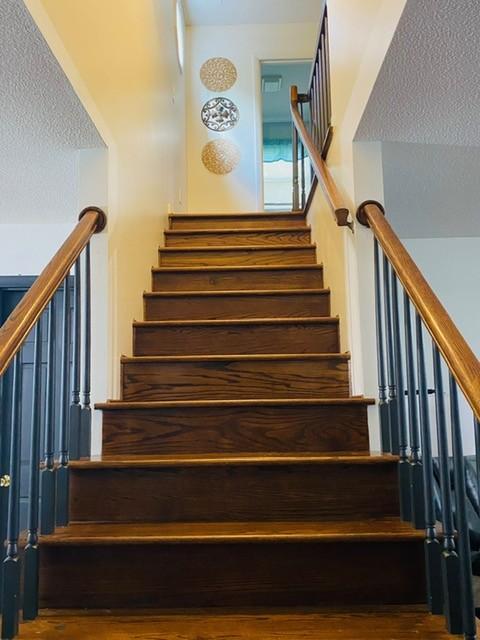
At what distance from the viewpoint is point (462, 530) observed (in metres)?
1.40

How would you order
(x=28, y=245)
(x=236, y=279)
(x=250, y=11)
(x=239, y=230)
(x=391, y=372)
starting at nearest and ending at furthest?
(x=391, y=372), (x=236, y=279), (x=28, y=245), (x=239, y=230), (x=250, y=11)

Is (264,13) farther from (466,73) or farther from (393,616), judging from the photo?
(393,616)

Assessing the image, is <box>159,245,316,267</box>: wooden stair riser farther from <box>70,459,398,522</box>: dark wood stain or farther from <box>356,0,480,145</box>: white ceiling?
<box>70,459,398,522</box>: dark wood stain

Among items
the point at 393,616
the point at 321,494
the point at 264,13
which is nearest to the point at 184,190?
the point at 264,13

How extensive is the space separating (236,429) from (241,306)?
3.18 feet

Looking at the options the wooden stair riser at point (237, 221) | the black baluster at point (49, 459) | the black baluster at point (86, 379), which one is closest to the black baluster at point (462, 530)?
the black baluster at point (49, 459)

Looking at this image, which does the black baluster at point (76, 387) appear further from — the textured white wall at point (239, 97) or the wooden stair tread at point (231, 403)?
the textured white wall at point (239, 97)

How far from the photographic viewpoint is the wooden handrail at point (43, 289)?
1432 mm

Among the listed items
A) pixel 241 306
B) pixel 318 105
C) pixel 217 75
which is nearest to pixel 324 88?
pixel 318 105

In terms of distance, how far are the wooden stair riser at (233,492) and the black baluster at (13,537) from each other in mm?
390

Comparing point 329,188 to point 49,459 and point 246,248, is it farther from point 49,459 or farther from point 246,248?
point 49,459

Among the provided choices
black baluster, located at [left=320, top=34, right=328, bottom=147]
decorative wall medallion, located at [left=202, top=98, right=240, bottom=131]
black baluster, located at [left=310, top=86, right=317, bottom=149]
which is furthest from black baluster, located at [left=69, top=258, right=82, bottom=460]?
decorative wall medallion, located at [left=202, top=98, right=240, bottom=131]

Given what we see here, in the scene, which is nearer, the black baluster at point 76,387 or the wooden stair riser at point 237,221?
the black baluster at point 76,387

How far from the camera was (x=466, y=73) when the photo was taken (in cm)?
179
